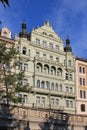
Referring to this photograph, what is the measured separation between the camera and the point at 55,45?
65375mm

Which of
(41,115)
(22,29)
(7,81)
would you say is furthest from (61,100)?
(41,115)

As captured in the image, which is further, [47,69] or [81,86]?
[81,86]

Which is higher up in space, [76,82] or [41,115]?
[76,82]

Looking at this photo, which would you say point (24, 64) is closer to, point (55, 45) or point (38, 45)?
point (38, 45)

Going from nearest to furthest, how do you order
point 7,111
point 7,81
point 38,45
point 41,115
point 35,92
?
point 7,111 < point 41,115 < point 7,81 < point 35,92 < point 38,45

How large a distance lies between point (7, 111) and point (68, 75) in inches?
1786

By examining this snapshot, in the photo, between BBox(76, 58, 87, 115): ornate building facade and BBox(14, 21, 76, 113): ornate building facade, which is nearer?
BBox(14, 21, 76, 113): ornate building facade

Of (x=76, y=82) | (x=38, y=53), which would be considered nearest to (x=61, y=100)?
(x=76, y=82)

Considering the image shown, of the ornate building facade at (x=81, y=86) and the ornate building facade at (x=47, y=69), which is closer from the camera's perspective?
the ornate building facade at (x=47, y=69)

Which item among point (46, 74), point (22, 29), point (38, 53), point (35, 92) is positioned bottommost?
point (35, 92)

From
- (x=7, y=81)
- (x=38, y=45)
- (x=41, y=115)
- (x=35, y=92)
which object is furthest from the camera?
(x=38, y=45)

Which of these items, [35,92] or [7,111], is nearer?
[7,111]

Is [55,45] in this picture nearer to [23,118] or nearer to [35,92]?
[35,92]

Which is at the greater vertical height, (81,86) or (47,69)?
(47,69)
